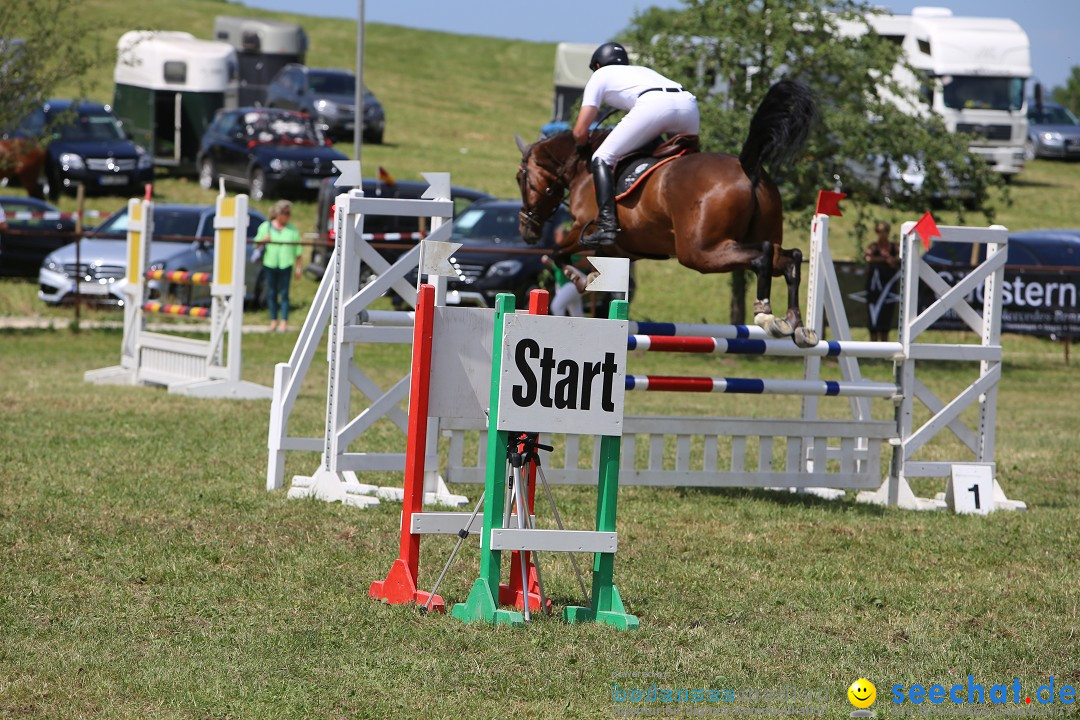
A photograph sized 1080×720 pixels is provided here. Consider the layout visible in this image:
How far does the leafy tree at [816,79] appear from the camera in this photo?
16438mm

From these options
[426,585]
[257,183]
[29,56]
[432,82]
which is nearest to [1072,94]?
[432,82]

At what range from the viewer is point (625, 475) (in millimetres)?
7164

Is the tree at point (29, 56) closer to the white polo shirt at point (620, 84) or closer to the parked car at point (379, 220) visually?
the parked car at point (379, 220)

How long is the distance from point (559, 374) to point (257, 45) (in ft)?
104

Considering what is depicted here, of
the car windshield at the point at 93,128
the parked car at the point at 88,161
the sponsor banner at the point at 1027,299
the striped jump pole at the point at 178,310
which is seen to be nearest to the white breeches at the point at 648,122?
the striped jump pole at the point at 178,310

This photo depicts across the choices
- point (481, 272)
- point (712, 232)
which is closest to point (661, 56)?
point (481, 272)

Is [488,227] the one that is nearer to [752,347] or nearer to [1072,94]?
[752,347]

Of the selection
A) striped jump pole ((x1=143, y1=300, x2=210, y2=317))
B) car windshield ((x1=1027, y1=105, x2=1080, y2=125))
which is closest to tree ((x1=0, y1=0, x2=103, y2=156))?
striped jump pole ((x1=143, y1=300, x2=210, y2=317))

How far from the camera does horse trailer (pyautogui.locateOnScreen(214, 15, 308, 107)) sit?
1350 inches

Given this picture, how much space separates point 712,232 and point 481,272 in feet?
32.5

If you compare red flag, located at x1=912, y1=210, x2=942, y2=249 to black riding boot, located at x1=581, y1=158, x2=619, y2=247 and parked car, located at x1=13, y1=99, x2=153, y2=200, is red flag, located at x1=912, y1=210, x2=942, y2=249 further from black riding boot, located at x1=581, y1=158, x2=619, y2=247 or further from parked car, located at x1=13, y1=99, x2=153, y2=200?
parked car, located at x1=13, y1=99, x2=153, y2=200

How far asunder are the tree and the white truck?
18.5 m

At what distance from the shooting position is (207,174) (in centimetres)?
2662

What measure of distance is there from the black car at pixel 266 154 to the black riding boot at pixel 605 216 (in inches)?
653
